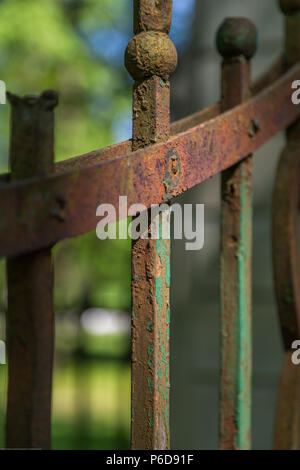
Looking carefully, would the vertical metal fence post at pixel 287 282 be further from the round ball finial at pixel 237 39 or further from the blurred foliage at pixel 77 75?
Result: the blurred foliage at pixel 77 75

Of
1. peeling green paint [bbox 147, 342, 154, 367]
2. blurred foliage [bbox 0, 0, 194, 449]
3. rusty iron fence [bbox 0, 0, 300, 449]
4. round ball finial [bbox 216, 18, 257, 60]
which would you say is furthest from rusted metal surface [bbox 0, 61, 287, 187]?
blurred foliage [bbox 0, 0, 194, 449]

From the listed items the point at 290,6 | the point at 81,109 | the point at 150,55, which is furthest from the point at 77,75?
the point at 150,55

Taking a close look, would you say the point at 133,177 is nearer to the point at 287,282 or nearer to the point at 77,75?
the point at 287,282

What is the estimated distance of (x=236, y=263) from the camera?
1431 mm

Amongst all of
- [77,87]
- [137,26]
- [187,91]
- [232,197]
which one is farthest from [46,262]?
[77,87]

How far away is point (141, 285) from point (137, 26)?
1.58ft

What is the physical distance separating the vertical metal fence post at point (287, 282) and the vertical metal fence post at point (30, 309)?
826 millimetres

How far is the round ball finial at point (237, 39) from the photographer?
1.43 metres

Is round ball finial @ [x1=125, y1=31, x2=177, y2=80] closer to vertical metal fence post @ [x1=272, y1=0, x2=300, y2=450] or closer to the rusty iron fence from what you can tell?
the rusty iron fence

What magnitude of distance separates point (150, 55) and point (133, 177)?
236 millimetres

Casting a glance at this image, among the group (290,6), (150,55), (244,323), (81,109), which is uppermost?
(81,109)

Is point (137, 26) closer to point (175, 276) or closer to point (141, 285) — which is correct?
point (141, 285)

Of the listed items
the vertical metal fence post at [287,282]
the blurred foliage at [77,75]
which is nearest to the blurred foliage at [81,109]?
the blurred foliage at [77,75]
